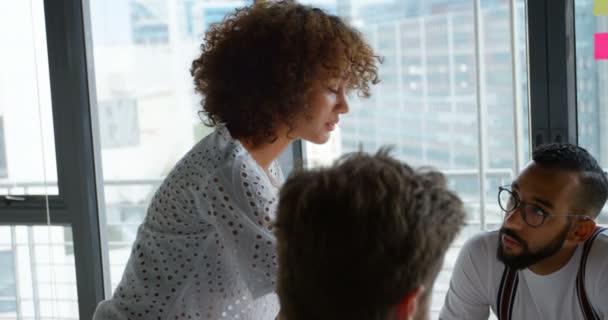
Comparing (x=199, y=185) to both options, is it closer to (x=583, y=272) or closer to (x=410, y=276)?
(x=410, y=276)

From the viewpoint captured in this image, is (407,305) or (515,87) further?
(515,87)

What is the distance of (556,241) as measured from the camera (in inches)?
73.8

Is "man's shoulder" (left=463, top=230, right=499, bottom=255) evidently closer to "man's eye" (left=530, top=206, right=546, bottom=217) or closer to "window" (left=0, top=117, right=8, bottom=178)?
"man's eye" (left=530, top=206, right=546, bottom=217)

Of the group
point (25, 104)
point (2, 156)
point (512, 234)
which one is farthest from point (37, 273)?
point (512, 234)

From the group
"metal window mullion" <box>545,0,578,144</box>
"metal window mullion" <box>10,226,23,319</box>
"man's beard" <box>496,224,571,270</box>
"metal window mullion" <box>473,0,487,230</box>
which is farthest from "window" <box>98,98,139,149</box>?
"man's beard" <box>496,224,571,270</box>

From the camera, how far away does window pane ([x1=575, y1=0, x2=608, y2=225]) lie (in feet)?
8.00

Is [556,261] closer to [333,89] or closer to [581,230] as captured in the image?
[581,230]

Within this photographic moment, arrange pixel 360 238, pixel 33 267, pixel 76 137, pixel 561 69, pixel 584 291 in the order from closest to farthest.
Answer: pixel 360 238 < pixel 584 291 < pixel 561 69 < pixel 76 137 < pixel 33 267

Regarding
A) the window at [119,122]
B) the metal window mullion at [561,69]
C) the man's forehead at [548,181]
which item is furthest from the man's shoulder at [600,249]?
the window at [119,122]

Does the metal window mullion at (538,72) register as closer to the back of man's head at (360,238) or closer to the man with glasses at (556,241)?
the man with glasses at (556,241)

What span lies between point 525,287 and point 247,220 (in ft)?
2.85

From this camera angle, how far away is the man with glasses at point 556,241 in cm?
187

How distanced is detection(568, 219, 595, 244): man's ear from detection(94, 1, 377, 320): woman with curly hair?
66 cm

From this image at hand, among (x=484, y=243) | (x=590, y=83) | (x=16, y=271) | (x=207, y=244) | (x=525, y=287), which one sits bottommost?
(x=16, y=271)
